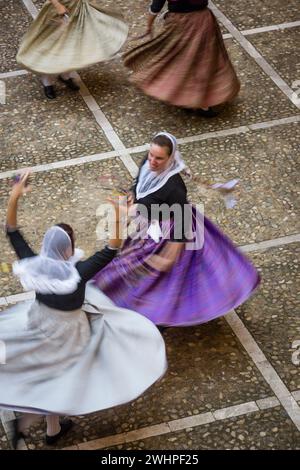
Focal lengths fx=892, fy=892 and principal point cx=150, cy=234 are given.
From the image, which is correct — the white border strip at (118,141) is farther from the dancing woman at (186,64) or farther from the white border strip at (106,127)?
the dancing woman at (186,64)

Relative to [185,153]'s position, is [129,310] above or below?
above

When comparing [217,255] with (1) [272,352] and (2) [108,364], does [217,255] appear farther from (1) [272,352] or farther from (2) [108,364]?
(2) [108,364]

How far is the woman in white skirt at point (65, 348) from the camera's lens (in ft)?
17.4

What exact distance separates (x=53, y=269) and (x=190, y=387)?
1.62m

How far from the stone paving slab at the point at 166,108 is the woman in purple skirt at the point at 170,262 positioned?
2540mm

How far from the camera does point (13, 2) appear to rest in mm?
11070

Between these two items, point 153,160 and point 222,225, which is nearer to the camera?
point 153,160

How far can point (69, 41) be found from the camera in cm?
911

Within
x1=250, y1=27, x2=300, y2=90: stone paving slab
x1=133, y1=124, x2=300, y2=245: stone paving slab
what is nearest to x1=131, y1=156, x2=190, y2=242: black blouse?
x1=133, y1=124, x2=300, y2=245: stone paving slab

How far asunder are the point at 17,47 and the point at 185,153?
286 centimetres

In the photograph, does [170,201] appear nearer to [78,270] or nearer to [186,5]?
[78,270]

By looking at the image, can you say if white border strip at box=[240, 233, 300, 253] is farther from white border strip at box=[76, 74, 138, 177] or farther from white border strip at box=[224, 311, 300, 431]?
white border strip at box=[76, 74, 138, 177]

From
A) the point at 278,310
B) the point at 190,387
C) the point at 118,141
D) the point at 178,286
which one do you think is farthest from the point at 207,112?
the point at 190,387

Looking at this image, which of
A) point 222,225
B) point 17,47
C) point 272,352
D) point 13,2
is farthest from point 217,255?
point 13,2
